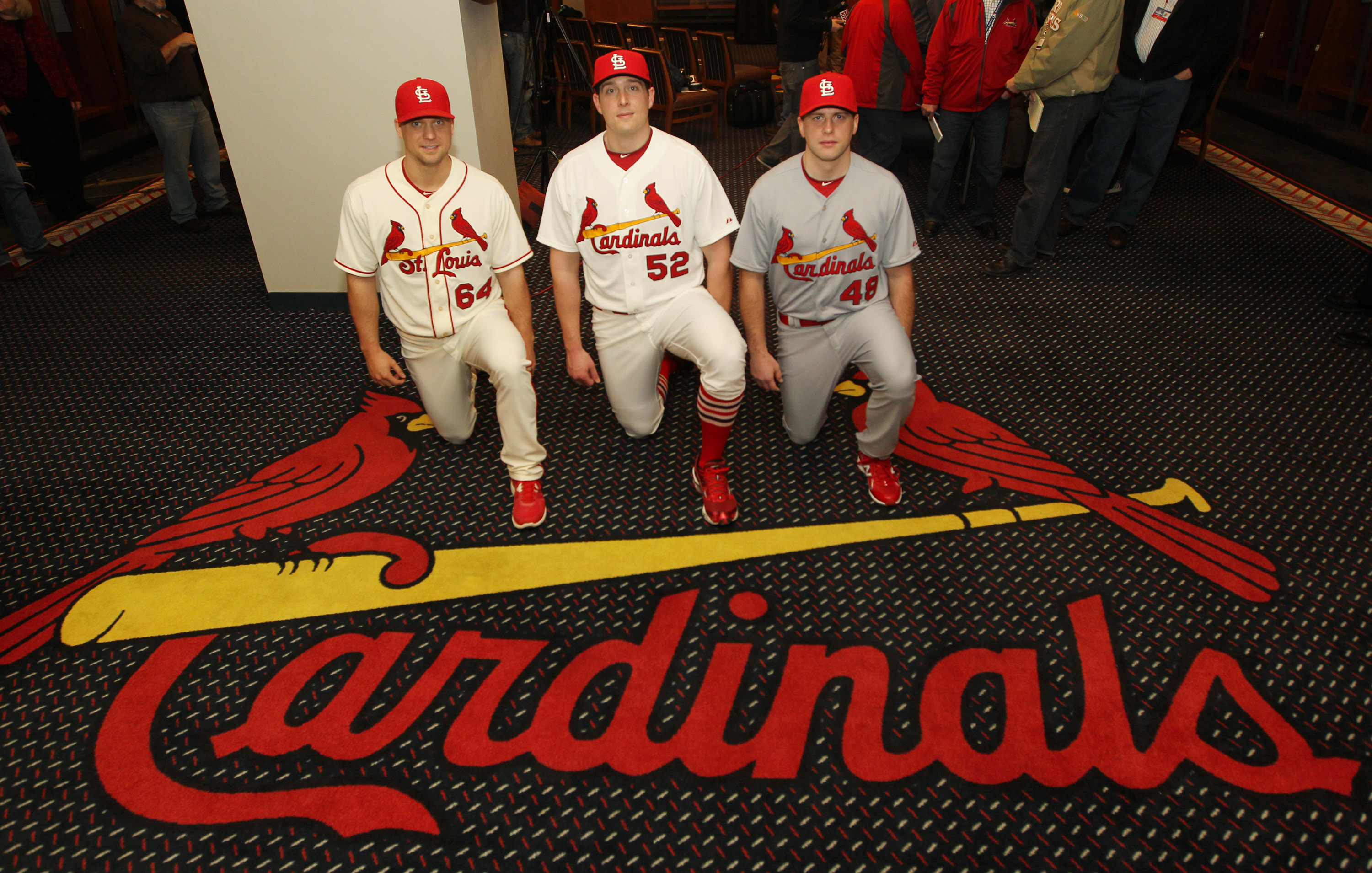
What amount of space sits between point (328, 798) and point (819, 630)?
1.25 m

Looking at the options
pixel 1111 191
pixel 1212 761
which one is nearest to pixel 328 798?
pixel 1212 761

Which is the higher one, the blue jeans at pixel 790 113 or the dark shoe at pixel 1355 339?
the blue jeans at pixel 790 113

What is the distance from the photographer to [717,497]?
2.58 meters

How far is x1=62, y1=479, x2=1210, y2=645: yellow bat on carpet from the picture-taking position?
7.43 feet

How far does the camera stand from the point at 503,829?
173 centimetres

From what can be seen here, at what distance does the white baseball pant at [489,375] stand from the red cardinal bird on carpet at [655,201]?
2.00 ft

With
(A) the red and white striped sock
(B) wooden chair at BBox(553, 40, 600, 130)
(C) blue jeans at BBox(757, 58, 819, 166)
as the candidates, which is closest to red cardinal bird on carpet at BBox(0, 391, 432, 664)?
(A) the red and white striped sock

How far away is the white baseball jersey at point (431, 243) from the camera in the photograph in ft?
8.48

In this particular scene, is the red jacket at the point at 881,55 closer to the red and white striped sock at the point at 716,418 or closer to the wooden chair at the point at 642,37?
the red and white striped sock at the point at 716,418

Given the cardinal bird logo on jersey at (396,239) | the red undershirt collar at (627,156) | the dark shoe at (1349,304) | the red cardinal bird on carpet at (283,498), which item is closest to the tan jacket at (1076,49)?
the dark shoe at (1349,304)

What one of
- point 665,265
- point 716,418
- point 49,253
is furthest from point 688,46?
point 716,418

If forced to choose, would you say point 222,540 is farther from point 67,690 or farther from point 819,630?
point 819,630

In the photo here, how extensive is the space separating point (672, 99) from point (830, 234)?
463 cm

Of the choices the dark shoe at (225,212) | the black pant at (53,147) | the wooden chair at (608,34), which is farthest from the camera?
the wooden chair at (608,34)
